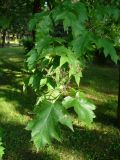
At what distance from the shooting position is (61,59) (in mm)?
1925

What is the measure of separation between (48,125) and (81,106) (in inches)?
9.3

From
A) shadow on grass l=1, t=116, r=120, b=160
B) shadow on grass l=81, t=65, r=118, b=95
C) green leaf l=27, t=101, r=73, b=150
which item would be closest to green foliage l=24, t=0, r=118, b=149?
green leaf l=27, t=101, r=73, b=150

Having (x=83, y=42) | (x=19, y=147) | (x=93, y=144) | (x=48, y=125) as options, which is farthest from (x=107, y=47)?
(x=93, y=144)

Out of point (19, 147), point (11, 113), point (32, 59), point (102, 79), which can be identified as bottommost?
point (102, 79)

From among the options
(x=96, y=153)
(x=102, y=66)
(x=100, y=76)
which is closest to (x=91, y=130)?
(x=96, y=153)

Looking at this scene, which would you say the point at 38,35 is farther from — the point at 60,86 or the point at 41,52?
the point at 60,86

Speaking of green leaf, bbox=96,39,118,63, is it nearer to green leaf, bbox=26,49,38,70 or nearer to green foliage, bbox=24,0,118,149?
green foliage, bbox=24,0,118,149

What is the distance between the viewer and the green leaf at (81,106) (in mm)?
1999

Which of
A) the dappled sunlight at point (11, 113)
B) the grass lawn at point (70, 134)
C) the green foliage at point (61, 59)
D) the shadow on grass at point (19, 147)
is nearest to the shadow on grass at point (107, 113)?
the grass lawn at point (70, 134)

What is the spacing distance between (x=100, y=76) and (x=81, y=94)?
18972 mm

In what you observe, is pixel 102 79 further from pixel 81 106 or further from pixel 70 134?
pixel 81 106

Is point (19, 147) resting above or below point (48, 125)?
below

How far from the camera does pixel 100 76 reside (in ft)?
68.8

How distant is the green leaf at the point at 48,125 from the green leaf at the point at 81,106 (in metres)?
0.09
